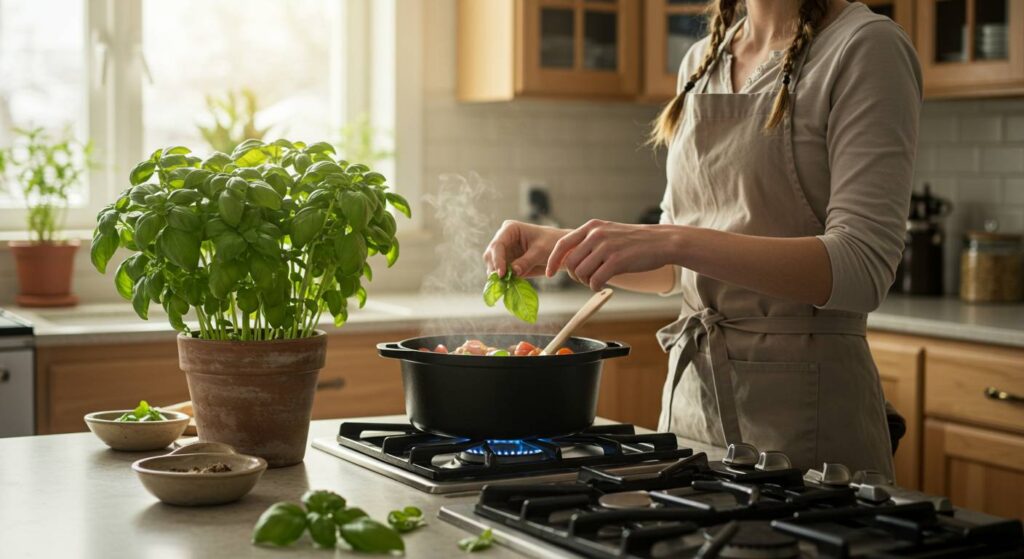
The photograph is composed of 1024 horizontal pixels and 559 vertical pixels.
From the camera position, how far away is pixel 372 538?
112cm

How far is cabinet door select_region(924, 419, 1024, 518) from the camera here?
297 cm

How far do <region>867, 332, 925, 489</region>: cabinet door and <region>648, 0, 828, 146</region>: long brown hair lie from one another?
1318 millimetres

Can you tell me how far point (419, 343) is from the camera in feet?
5.42

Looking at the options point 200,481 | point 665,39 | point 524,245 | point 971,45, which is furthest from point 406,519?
point 665,39

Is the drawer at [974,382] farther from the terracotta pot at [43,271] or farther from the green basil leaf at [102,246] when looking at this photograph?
the terracotta pot at [43,271]

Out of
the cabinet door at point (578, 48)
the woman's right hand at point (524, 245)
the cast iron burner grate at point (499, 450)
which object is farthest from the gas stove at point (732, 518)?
the cabinet door at point (578, 48)

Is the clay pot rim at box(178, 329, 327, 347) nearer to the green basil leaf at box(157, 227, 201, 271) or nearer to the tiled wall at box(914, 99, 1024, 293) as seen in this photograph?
the green basil leaf at box(157, 227, 201, 271)

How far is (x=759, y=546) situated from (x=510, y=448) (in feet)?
1.67

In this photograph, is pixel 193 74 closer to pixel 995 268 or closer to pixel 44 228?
pixel 44 228

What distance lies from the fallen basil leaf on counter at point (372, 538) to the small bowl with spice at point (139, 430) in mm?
575

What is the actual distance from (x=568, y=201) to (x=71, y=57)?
Result: 1.75 m

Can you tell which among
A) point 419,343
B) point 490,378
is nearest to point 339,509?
point 490,378

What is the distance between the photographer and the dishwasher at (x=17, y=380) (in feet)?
9.22

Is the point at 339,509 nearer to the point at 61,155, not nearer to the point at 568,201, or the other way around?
the point at 61,155
